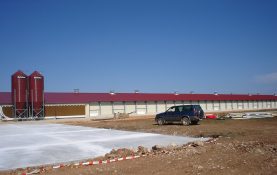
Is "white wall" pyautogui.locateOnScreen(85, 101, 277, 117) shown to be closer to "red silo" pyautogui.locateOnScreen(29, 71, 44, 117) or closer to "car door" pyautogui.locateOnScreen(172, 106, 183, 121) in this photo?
"red silo" pyautogui.locateOnScreen(29, 71, 44, 117)

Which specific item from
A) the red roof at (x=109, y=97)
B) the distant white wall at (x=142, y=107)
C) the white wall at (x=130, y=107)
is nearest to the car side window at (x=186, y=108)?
the red roof at (x=109, y=97)

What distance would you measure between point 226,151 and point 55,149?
7776 mm

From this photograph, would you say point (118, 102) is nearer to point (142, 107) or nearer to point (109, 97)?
point (109, 97)

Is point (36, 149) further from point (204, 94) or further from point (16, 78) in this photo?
point (204, 94)

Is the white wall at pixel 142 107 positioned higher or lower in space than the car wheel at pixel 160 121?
higher

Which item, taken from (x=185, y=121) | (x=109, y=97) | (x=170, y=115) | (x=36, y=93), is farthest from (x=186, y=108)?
(x=109, y=97)

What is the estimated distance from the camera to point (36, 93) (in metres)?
51.2

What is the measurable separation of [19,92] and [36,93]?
2502mm

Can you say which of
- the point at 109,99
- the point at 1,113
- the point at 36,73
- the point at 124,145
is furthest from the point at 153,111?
the point at 124,145

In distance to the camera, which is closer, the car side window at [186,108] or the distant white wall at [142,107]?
the car side window at [186,108]

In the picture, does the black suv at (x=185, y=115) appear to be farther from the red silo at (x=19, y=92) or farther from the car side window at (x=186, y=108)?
the red silo at (x=19, y=92)

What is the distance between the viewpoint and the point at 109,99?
6047cm

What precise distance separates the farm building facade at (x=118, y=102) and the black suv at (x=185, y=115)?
97.2ft

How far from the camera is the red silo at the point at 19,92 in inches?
1954
